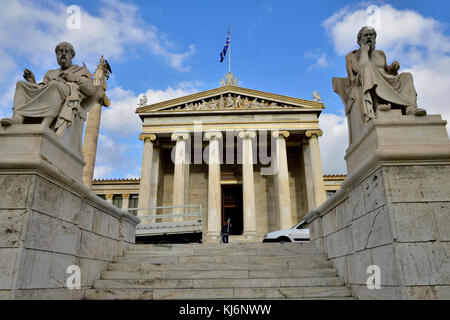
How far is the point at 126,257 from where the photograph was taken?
7066 millimetres

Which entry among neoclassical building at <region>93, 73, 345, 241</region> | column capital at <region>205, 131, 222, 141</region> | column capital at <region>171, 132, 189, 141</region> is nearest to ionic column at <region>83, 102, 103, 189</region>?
neoclassical building at <region>93, 73, 345, 241</region>

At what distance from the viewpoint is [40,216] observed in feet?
13.5

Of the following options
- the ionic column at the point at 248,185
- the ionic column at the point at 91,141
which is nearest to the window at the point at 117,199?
the ionic column at the point at 91,141

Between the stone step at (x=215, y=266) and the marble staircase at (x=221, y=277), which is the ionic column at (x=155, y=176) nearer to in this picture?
the marble staircase at (x=221, y=277)

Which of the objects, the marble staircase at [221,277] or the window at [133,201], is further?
the window at [133,201]

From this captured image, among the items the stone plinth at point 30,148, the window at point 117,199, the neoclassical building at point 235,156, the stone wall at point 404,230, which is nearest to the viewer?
the stone wall at point 404,230

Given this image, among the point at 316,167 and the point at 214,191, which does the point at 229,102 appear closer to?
the point at 214,191

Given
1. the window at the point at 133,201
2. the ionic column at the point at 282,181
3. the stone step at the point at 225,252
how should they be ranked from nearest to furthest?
the stone step at the point at 225,252, the ionic column at the point at 282,181, the window at the point at 133,201

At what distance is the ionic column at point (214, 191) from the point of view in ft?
71.4

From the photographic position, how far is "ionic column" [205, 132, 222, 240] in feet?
71.4

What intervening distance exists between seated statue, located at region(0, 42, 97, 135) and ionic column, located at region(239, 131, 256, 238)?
17.7 meters

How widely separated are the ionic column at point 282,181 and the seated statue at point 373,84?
57.5 ft

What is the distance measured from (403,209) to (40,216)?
4598 mm

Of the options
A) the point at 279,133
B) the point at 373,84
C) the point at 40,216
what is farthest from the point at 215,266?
the point at 279,133
